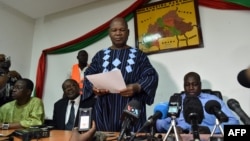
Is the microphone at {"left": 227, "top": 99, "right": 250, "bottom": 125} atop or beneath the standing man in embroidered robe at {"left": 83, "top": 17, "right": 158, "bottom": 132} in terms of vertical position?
beneath

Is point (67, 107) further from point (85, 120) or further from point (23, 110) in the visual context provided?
point (85, 120)

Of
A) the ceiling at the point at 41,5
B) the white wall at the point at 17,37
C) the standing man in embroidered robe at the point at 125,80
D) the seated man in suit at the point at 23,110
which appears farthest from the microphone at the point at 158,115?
the white wall at the point at 17,37

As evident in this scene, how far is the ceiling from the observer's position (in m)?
3.62

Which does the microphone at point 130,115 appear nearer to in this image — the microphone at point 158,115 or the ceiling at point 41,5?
the microphone at point 158,115

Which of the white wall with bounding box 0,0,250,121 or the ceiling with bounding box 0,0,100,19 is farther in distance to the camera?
the ceiling with bounding box 0,0,100,19

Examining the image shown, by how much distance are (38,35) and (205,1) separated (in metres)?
3.01

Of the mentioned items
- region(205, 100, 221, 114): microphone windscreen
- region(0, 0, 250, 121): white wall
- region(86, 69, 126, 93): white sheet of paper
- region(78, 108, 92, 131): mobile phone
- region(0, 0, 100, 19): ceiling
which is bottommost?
region(78, 108, 92, 131): mobile phone

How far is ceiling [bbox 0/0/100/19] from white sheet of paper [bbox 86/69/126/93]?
268 centimetres

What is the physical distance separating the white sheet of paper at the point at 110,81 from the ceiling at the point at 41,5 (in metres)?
2.68

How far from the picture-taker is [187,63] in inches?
112

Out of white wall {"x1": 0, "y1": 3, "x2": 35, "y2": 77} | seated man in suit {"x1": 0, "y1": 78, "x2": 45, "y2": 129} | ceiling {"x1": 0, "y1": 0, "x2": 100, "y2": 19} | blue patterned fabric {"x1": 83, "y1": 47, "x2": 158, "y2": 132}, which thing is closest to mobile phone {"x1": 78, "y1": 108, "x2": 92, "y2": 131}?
blue patterned fabric {"x1": 83, "y1": 47, "x2": 158, "y2": 132}

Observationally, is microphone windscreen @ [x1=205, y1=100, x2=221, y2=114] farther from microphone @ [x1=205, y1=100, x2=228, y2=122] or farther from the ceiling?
the ceiling

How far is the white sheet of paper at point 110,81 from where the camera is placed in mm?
1228

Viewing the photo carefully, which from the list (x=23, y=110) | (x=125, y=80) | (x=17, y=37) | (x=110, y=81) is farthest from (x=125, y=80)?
(x=17, y=37)
